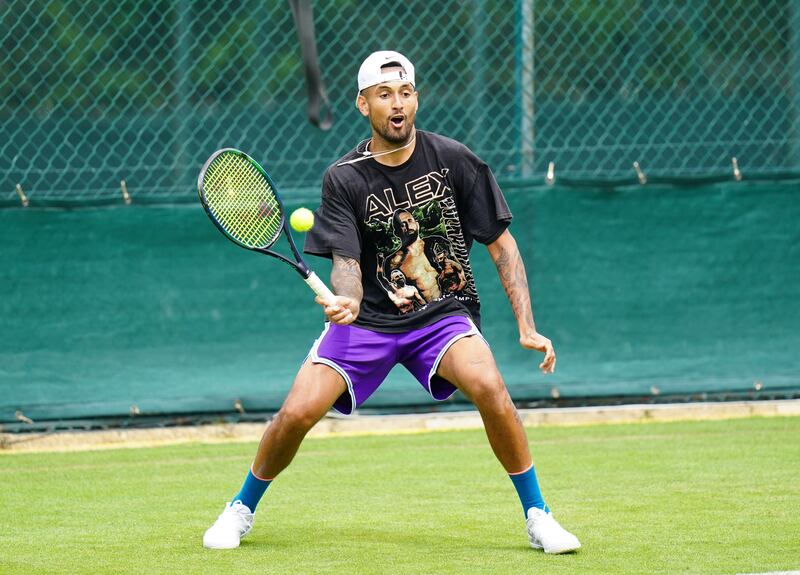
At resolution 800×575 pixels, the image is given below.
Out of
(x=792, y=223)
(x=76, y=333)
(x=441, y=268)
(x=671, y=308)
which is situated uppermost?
(x=441, y=268)

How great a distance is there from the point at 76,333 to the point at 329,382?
3085mm

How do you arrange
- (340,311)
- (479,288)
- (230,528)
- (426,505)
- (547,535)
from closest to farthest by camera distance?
(340,311) < (547,535) < (230,528) < (426,505) < (479,288)

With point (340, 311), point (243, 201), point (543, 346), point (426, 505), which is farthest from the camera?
point (426, 505)

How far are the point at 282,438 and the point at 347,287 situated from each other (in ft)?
1.88

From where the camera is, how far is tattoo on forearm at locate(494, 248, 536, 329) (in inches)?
198

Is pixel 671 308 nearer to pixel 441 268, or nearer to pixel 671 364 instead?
pixel 671 364

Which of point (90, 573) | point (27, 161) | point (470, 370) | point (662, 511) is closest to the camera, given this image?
point (90, 573)

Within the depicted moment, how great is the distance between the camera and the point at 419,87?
320 inches

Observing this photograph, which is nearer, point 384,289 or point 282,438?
point 282,438

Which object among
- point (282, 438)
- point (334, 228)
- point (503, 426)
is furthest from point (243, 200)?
point (503, 426)

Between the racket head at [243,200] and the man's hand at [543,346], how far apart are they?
943mm

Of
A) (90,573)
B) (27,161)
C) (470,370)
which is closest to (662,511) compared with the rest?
(470,370)

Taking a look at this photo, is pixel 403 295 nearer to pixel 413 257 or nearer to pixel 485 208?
pixel 413 257

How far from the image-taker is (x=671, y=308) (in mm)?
8297
